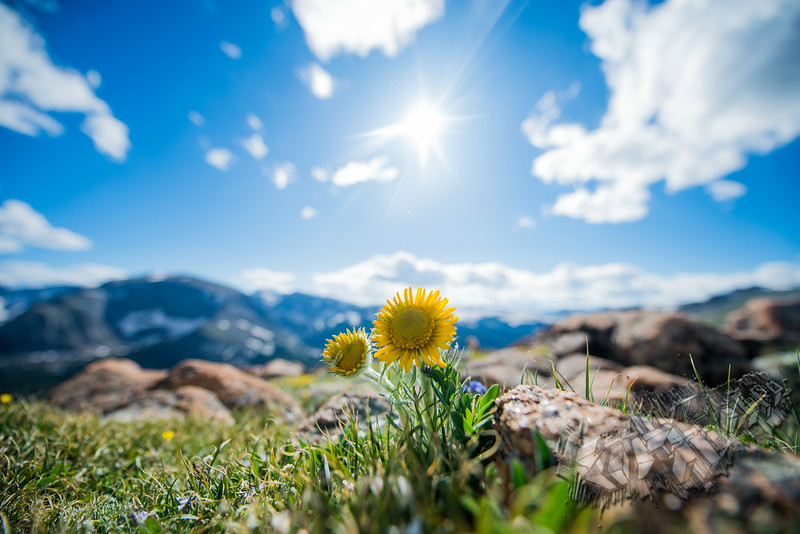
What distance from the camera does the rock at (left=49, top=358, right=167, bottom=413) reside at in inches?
352

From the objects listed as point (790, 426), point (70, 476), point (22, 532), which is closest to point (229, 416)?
point (70, 476)

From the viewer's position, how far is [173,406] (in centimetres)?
813

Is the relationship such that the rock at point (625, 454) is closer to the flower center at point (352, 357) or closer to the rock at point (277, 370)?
the flower center at point (352, 357)

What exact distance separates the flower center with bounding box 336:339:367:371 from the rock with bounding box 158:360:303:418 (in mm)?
6861

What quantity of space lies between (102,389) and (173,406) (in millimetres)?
3914

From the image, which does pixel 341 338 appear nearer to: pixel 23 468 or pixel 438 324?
pixel 438 324

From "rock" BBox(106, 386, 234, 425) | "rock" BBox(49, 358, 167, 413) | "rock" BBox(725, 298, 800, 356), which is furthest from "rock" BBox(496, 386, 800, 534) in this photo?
"rock" BBox(725, 298, 800, 356)

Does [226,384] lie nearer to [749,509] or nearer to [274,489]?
[274,489]

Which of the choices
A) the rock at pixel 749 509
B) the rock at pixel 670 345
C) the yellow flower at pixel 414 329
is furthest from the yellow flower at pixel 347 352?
the rock at pixel 670 345

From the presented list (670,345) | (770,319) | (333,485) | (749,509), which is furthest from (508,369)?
(770,319)

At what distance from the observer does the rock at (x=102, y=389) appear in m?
8.95

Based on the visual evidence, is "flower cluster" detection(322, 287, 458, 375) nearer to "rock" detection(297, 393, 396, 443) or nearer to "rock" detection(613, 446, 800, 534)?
"rock" detection(297, 393, 396, 443)

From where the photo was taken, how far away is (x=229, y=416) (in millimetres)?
7512

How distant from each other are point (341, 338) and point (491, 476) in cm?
143
